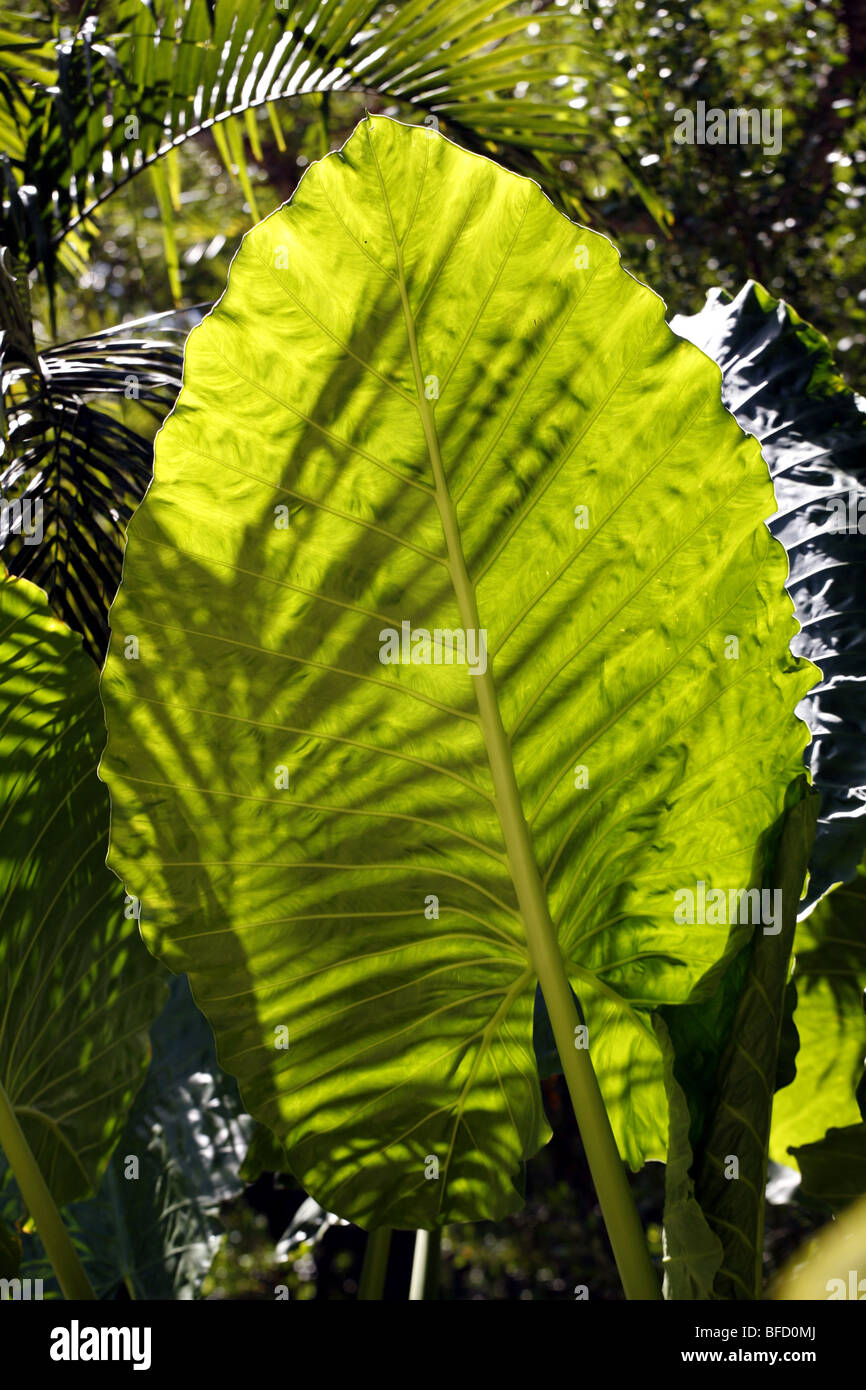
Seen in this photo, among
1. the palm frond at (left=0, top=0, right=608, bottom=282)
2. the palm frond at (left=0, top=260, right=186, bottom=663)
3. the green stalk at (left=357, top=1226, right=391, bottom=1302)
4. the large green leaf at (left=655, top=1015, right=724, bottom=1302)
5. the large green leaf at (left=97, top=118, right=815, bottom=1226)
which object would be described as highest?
the palm frond at (left=0, top=0, right=608, bottom=282)

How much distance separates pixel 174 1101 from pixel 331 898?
0.93m

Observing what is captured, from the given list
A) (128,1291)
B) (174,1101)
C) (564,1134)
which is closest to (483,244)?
(174,1101)

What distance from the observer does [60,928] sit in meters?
1.16

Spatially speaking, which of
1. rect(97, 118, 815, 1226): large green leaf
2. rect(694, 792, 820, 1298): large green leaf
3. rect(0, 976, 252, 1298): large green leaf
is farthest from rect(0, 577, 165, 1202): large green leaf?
rect(694, 792, 820, 1298): large green leaf

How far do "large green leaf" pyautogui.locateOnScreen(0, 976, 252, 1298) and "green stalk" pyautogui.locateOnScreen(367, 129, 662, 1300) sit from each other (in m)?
0.90

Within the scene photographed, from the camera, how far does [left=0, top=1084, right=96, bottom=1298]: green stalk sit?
0.98 metres

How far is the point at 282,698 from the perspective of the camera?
0.86 metres

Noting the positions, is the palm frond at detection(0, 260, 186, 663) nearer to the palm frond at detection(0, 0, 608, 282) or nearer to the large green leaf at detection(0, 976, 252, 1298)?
the palm frond at detection(0, 0, 608, 282)

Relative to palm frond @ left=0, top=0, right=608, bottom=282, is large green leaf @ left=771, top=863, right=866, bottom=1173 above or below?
below

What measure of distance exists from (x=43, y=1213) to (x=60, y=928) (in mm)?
275

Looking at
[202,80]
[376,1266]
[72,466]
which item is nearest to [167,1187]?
[376,1266]

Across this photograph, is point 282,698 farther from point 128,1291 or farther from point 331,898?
point 128,1291

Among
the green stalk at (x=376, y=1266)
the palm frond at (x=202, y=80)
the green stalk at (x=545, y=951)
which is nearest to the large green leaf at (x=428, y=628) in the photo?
the green stalk at (x=545, y=951)

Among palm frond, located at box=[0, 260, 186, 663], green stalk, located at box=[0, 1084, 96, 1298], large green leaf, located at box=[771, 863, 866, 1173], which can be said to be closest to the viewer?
green stalk, located at box=[0, 1084, 96, 1298]
